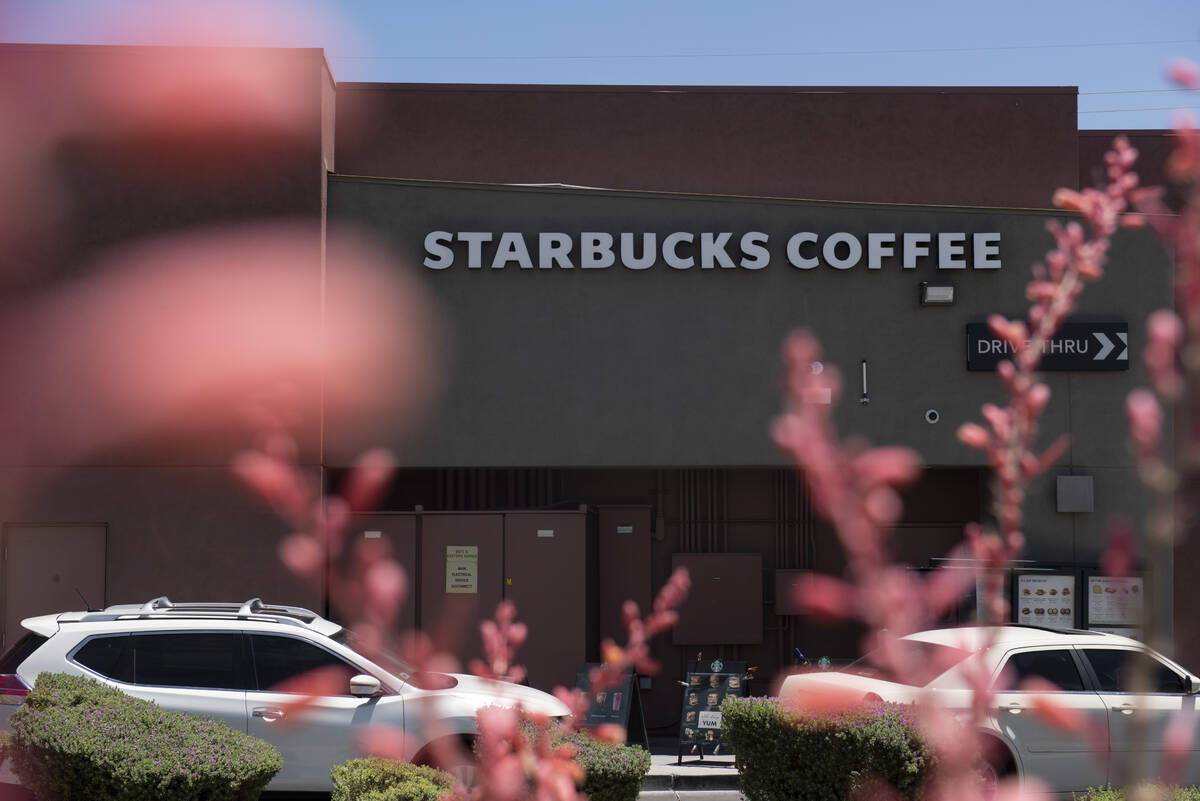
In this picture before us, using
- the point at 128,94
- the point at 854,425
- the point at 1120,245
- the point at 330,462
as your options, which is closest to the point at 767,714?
the point at 854,425

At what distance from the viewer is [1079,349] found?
14773 millimetres

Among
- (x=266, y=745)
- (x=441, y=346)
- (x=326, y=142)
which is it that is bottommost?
(x=266, y=745)

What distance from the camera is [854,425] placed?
14.8 metres

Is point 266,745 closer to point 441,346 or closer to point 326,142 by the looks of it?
point 441,346

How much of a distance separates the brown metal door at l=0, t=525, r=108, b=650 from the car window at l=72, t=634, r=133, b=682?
4.43 m

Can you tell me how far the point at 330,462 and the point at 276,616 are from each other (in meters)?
4.06

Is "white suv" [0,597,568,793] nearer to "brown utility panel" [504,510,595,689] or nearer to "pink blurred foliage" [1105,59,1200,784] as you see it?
"brown utility panel" [504,510,595,689]

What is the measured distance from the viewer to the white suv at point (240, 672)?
9789 millimetres

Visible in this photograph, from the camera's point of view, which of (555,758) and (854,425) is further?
(854,425)

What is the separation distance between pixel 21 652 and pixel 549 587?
6330 mm

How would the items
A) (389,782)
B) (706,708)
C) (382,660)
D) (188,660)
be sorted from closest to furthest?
(389,782)
(188,660)
(382,660)
(706,708)

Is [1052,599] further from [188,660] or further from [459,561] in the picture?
[188,660]

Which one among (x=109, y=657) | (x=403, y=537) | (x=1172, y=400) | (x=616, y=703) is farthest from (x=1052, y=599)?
(x=1172, y=400)

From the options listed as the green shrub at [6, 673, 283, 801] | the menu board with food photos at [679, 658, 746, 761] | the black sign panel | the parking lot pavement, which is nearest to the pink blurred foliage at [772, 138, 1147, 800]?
the green shrub at [6, 673, 283, 801]
